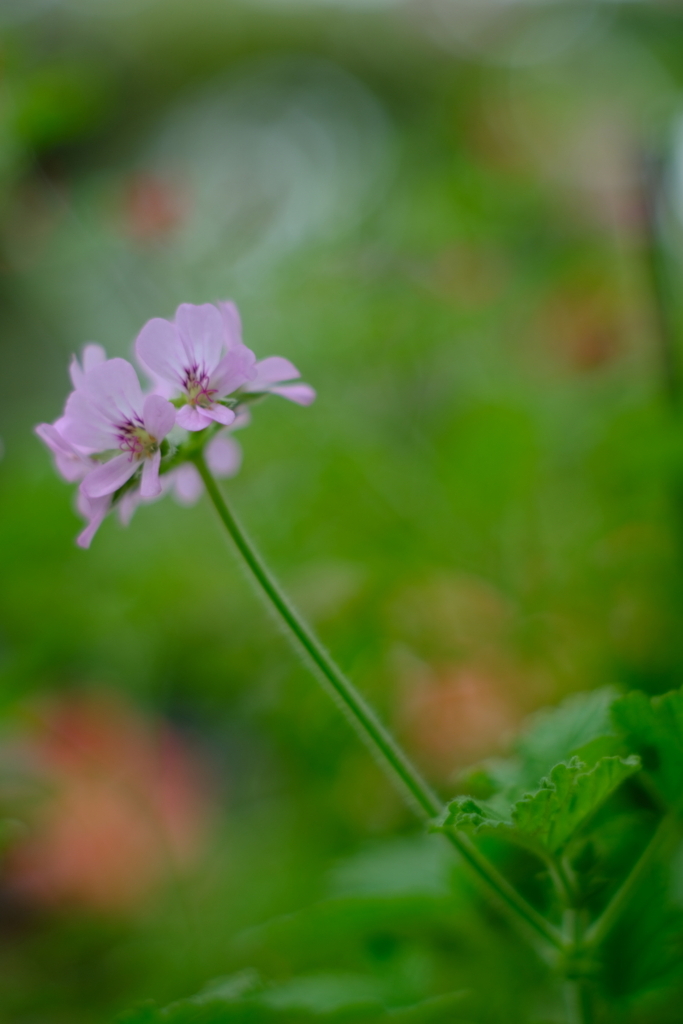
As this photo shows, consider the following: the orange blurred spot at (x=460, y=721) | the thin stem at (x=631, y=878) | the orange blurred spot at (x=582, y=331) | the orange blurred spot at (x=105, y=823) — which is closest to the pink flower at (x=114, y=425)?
the thin stem at (x=631, y=878)

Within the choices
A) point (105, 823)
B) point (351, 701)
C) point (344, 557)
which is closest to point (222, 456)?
point (351, 701)

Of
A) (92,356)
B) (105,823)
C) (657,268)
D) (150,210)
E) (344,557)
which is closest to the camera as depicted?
(92,356)

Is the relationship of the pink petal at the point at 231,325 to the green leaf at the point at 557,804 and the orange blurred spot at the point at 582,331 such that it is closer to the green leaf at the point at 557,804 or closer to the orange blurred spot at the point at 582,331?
the green leaf at the point at 557,804

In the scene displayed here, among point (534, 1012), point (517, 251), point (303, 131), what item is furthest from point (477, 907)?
point (303, 131)

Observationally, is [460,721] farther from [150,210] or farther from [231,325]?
[150,210]

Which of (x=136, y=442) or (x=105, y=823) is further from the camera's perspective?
(x=105, y=823)

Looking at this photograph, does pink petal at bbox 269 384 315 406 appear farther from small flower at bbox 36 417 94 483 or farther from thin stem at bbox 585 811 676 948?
thin stem at bbox 585 811 676 948

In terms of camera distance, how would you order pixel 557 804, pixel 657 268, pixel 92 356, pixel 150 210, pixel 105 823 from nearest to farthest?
pixel 557 804 → pixel 92 356 → pixel 657 268 → pixel 150 210 → pixel 105 823

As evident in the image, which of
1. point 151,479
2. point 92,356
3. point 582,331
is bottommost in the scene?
point 151,479
